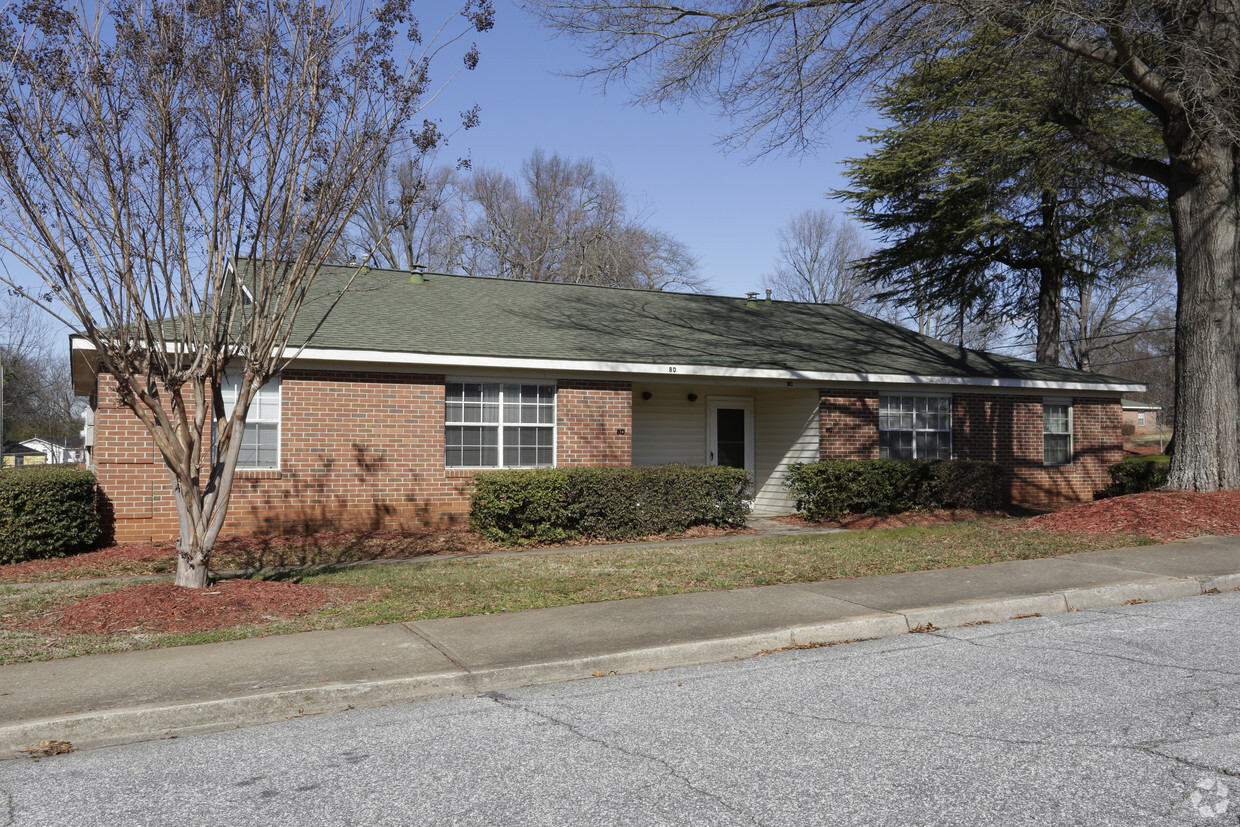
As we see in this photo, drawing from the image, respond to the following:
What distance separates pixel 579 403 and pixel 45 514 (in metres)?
7.63

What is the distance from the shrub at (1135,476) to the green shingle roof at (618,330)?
2035 millimetres

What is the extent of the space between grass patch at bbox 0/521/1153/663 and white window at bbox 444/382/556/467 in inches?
116

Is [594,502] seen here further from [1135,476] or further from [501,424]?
[1135,476]

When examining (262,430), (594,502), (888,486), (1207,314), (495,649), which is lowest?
(495,649)

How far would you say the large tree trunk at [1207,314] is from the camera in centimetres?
1357

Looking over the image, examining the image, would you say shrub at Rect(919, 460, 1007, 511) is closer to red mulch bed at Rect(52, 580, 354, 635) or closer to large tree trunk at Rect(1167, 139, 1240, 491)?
large tree trunk at Rect(1167, 139, 1240, 491)

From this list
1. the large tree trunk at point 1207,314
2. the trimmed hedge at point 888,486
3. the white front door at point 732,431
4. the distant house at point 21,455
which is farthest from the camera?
the distant house at point 21,455

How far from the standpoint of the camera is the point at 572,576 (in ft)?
32.9

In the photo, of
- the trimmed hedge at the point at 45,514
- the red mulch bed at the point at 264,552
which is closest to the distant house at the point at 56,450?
the trimmed hedge at the point at 45,514

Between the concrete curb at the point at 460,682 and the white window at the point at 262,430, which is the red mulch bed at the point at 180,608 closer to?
the concrete curb at the point at 460,682

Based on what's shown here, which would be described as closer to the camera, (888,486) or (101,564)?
Answer: (101,564)

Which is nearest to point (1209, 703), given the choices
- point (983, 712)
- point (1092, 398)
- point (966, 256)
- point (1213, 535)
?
point (983, 712)

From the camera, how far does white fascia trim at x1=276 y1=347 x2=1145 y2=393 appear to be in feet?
43.2

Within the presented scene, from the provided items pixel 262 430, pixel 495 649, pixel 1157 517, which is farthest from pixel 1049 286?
pixel 495 649
